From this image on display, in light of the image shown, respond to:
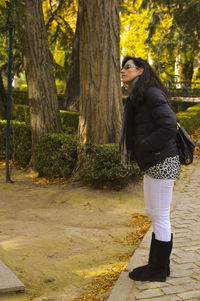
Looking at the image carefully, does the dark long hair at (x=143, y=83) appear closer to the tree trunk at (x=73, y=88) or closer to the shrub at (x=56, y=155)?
the shrub at (x=56, y=155)

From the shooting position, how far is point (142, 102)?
379 cm

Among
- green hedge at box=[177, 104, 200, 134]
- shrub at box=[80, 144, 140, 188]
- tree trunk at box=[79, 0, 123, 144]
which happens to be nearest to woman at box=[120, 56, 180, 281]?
shrub at box=[80, 144, 140, 188]

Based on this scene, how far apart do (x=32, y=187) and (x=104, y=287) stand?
5477 mm

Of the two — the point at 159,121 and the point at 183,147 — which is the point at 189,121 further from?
the point at 159,121

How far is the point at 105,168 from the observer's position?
8062 millimetres

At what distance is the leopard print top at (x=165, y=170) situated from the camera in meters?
3.73

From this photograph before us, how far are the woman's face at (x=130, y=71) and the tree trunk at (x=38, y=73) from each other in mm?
6783

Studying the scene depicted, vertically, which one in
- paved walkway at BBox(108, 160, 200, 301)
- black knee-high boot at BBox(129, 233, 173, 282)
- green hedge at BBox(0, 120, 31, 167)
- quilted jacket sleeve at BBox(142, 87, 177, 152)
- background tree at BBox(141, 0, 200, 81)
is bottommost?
paved walkway at BBox(108, 160, 200, 301)

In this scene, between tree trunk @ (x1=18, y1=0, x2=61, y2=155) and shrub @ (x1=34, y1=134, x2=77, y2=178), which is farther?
tree trunk @ (x1=18, y1=0, x2=61, y2=155)

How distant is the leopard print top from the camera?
373 cm

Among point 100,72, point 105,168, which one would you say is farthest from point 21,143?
point 105,168

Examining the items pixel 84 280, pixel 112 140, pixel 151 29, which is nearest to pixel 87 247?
pixel 84 280

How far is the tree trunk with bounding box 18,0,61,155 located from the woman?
6.77 m

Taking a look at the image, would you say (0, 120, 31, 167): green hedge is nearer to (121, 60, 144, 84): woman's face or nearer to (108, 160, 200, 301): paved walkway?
(108, 160, 200, 301): paved walkway
